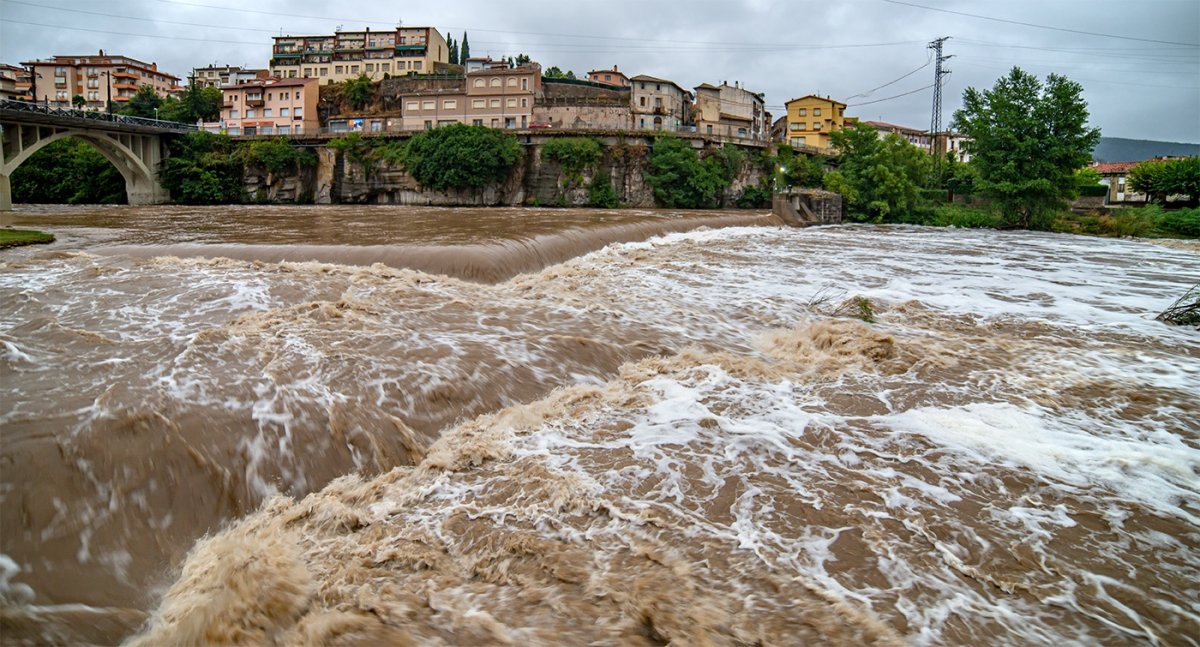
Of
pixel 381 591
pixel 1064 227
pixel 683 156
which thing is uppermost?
pixel 683 156

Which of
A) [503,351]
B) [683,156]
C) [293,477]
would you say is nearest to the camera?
[293,477]

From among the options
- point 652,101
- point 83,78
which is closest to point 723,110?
point 652,101

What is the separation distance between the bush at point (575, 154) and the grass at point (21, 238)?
31.0 meters

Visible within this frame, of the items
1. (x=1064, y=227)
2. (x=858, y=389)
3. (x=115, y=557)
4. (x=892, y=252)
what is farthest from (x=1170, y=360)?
(x=1064, y=227)

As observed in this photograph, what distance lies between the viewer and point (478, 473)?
169 inches

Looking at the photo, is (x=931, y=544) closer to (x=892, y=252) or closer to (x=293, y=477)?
(x=293, y=477)

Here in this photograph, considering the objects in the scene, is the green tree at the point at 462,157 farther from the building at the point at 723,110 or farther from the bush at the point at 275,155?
the building at the point at 723,110

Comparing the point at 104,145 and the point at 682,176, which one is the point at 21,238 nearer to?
the point at 104,145

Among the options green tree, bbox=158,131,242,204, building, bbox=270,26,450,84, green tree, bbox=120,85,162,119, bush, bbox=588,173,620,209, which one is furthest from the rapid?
green tree, bbox=120,85,162,119

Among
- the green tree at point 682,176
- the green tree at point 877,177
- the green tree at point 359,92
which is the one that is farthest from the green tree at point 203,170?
the green tree at point 877,177

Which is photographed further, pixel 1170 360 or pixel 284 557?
pixel 1170 360

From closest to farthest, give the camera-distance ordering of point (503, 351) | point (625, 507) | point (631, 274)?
point (625, 507) → point (503, 351) → point (631, 274)

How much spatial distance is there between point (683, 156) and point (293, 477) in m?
38.6

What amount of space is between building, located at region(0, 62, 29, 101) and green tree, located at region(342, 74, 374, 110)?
48.4 metres
